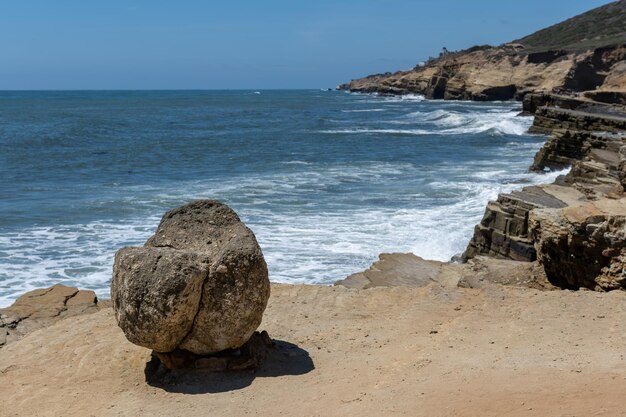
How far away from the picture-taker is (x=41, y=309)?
9688 millimetres

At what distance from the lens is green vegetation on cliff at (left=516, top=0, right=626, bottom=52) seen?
102000 millimetres

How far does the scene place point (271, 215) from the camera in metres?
18.3

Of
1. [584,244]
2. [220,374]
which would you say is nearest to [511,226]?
[584,244]

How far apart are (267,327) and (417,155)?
25144 mm

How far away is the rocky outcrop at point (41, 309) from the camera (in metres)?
9.02

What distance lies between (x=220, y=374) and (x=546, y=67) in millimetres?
82331

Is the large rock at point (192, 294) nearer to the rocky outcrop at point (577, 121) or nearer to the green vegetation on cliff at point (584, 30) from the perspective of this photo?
the rocky outcrop at point (577, 121)

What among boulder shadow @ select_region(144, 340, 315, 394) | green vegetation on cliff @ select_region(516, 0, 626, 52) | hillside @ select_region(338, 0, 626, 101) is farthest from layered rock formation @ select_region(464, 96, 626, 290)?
green vegetation on cliff @ select_region(516, 0, 626, 52)

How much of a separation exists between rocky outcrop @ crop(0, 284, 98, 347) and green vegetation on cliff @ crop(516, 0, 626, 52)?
95.0m

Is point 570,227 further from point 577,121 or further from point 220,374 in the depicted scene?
point 577,121

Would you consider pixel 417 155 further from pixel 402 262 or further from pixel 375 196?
pixel 402 262

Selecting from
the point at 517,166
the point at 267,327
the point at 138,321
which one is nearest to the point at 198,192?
the point at 517,166

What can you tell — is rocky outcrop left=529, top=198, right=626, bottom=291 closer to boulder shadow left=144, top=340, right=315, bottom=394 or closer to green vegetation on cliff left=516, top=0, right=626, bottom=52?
boulder shadow left=144, top=340, right=315, bottom=394

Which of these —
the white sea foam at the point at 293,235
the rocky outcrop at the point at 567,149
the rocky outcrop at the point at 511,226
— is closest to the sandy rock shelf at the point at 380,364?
the rocky outcrop at the point at 511,226
